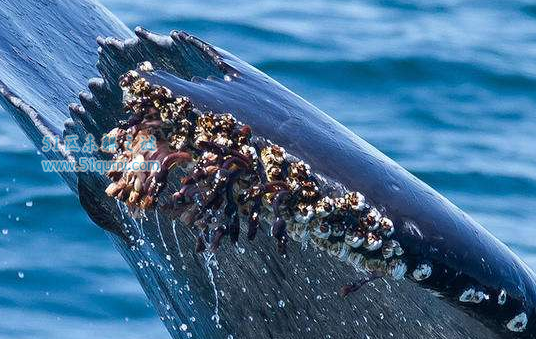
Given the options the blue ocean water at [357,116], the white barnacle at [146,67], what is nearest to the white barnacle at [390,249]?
the white barnacle at [146,67]

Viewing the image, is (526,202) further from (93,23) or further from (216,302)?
(216,302)

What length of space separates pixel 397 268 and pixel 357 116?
23.9ft

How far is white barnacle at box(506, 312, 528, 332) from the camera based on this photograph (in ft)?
9.32

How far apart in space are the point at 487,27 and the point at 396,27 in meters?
0.93

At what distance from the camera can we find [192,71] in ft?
10.4

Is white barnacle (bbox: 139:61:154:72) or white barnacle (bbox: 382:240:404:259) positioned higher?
white barnacle (bbox: 139:61:154:72)

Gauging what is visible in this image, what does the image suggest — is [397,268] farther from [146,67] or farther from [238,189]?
[146,67]

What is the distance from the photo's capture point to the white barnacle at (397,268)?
8.77ft

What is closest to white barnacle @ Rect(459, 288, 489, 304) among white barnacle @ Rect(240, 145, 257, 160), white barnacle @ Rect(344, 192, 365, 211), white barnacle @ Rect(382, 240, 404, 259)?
white barnacle @ Rect(382, 240, 404, 259)

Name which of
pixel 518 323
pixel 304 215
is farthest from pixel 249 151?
pixel 518 323

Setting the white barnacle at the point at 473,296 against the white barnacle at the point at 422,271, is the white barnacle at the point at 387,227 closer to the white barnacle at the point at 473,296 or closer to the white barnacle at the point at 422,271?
the white barnacle at the point at 422,271

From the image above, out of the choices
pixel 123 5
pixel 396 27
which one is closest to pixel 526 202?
pixel 396 27

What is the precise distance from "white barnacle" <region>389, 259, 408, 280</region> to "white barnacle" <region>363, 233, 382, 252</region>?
0.06m

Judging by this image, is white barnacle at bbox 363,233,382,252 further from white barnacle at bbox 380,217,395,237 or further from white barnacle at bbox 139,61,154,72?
white barnacle at bbox 139,61,154,72
